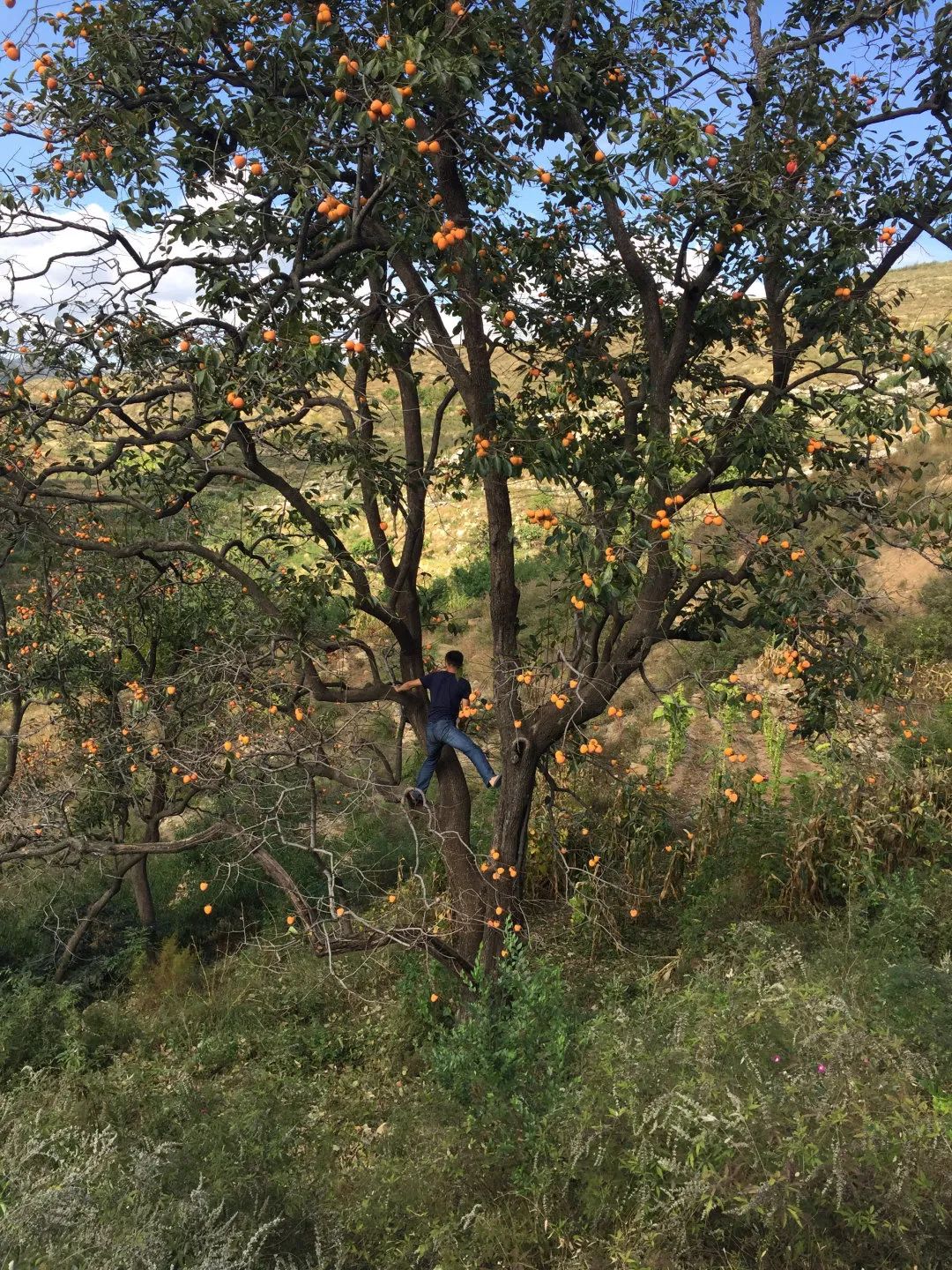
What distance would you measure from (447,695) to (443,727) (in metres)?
0.23

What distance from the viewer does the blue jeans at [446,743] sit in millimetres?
5828

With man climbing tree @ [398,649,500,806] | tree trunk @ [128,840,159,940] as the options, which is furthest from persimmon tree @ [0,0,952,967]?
tree trunk @ [128,840,159,940]

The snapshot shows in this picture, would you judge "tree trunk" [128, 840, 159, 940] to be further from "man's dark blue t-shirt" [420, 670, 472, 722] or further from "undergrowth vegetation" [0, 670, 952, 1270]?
"man's dark blue t-shirt" [420, 670, 472, 722]

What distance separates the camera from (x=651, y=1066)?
3.47 metres

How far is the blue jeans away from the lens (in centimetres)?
583

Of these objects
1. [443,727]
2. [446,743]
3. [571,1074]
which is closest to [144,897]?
[446,743]

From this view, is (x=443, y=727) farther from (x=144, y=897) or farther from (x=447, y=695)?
(x=144, y=897)

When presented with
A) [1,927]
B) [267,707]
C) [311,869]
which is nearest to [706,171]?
[267,707]

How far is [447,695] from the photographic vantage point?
599 cm

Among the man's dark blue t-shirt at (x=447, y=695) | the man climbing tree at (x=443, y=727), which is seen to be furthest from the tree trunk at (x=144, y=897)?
the man's dark blue t-shirt at (x=447, y=695)

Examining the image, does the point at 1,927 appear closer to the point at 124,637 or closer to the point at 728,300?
the point at 124,637

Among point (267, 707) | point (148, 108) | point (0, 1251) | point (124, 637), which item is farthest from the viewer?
point (124, 637)

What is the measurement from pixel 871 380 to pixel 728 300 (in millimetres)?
1056

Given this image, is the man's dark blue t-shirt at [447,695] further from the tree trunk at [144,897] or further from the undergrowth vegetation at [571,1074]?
the tree trunk at [144,897]
